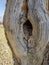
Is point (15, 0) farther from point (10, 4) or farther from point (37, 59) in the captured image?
point (37, 59)

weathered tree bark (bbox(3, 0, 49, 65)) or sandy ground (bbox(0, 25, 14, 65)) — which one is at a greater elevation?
weathered tree bark (bbox(3, 0, 49, 65))

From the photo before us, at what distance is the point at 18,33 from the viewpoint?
4.21ft

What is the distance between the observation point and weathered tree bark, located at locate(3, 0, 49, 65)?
3.99ft

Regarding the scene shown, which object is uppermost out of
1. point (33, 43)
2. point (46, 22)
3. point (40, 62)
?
point (46, 22)

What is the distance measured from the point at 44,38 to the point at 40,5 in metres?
0.18

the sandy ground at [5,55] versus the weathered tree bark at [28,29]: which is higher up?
the weathered tree bark at [28,29]

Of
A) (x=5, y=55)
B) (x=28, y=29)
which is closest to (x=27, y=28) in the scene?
(x=28, y=29)

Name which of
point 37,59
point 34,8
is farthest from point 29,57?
point 34,8

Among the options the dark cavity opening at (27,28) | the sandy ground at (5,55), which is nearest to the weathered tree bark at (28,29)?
the dark cavity opening at (27,28)

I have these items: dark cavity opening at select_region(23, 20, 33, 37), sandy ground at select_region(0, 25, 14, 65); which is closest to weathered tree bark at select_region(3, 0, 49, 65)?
dark cavity opening at select_region(23, 20, 33, 37)

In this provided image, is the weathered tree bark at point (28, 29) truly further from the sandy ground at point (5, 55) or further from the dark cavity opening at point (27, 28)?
the sandy ground at point (5, 55)

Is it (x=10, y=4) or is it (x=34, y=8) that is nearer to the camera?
(x=34, y=8)

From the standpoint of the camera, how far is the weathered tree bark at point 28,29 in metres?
1.22

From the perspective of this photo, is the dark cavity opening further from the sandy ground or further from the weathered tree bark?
the sandy ground
